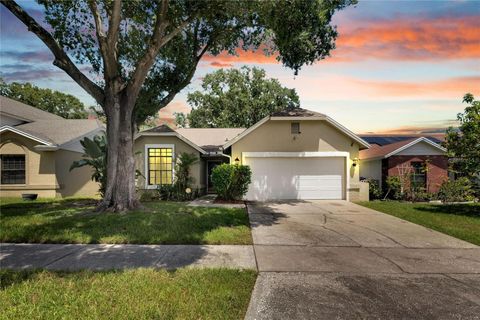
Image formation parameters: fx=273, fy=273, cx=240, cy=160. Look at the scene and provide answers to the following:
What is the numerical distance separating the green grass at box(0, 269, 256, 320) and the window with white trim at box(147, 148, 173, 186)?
11.7 metres

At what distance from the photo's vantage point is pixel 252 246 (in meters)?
6.41

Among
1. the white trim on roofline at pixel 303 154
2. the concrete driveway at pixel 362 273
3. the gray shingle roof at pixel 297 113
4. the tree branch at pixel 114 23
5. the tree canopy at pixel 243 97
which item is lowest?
the concrete driveway at pixel 362 273

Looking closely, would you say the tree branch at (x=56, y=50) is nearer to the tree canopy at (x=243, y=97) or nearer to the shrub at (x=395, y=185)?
the shrub at (x=395, y=185)

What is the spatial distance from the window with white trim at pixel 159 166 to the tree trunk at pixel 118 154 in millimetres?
5754

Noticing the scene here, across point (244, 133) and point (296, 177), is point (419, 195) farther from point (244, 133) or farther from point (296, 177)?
point (244, 133)

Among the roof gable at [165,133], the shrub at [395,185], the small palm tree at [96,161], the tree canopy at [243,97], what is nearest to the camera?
the small palm tree at [96,161]

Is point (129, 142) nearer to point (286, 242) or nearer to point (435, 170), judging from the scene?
point (286, 242)

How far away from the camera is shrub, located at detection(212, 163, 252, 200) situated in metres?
13.9

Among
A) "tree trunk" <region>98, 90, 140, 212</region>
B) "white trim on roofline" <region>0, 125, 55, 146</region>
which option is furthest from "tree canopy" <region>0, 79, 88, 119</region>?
"tree trunk" <region>98, 90, 140, 212</region>

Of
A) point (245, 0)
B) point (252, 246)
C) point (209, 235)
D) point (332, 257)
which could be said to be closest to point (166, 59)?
point (245, 0)

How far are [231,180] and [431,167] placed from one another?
13005mm

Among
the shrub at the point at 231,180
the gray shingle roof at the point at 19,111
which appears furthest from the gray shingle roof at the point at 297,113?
the gray shingle roof at the point at 19,111

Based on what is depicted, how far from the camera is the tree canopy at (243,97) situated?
33.9 meters

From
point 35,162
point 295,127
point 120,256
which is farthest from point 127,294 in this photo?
point 35,162
